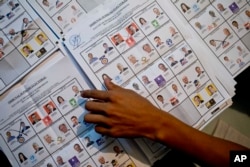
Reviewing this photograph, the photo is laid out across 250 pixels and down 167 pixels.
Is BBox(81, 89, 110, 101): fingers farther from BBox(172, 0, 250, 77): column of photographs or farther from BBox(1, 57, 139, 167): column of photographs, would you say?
BBox(172, 0, 250, 77): column of photographs

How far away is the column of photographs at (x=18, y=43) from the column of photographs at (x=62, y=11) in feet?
0.07

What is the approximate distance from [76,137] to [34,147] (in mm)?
94

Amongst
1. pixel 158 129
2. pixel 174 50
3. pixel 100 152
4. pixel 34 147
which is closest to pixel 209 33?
pixel 174 50

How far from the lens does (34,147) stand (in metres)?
0.58

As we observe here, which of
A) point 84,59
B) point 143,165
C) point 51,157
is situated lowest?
point 143,165

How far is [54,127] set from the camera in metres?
0.58

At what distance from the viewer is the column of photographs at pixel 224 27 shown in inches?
24.5

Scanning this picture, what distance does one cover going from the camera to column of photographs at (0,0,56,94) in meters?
0.60

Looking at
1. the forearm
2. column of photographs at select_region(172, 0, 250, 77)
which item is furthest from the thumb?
column of photographs at select_region(172, 0, 250, 77)

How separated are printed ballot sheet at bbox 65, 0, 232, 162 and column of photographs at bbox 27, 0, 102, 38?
0.08 feet

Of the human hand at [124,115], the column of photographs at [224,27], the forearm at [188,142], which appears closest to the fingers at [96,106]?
the human hand at [124,115]

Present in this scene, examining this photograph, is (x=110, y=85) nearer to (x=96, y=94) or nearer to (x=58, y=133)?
(x=96, y=94)

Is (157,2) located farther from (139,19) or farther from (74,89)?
(74,89)

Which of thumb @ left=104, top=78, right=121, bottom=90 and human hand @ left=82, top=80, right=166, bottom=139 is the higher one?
thumb @ left=104, top=78, right=121, bottom=90
